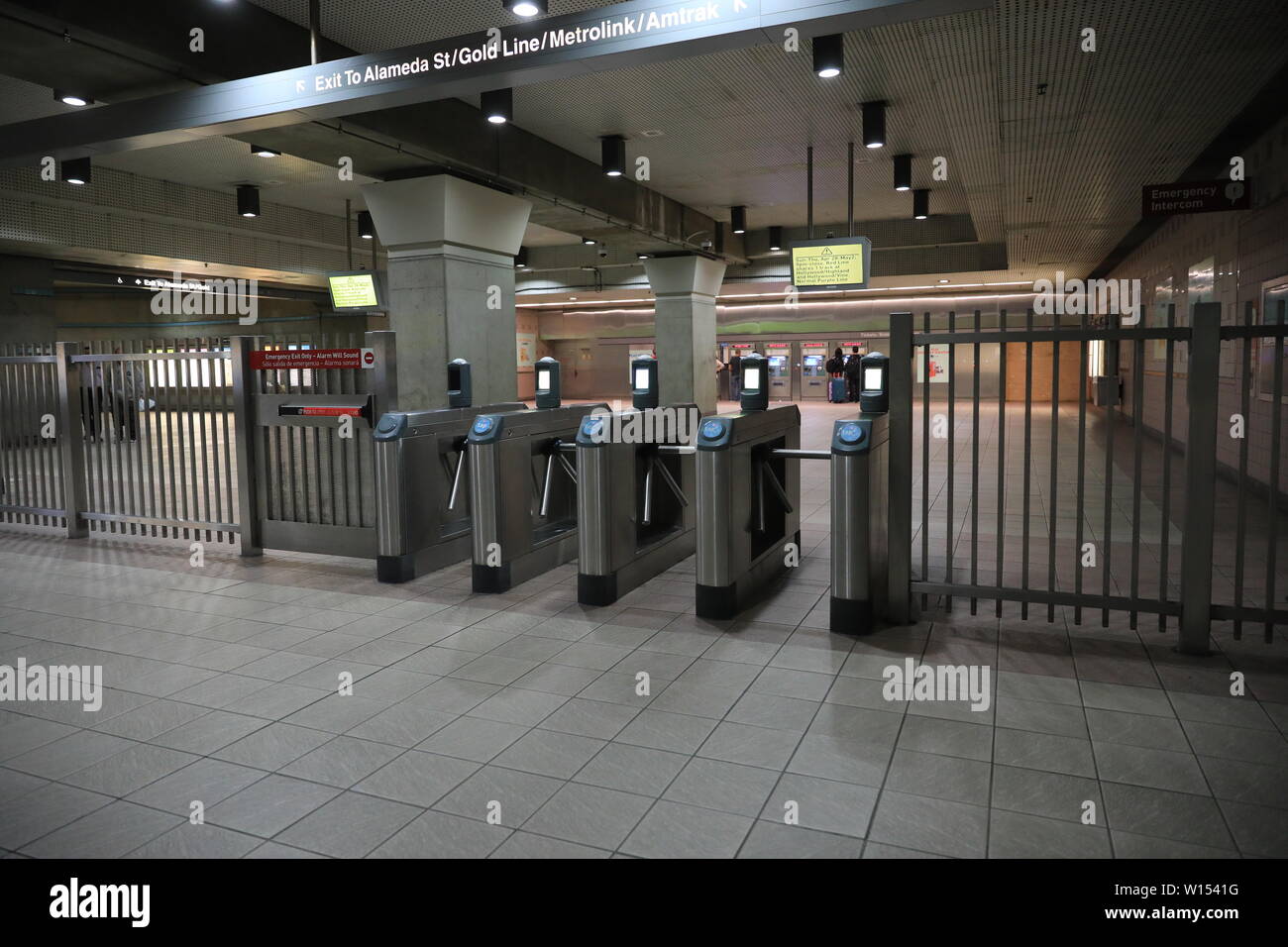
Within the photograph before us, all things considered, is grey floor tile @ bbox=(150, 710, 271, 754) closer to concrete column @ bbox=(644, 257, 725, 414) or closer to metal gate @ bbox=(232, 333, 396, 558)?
metal gate @ bbox=(232, 333, 396, 558)

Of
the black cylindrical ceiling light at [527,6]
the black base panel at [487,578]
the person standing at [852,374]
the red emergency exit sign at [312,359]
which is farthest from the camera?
the person standing at [852,374]

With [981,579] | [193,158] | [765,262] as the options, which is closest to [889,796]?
[981,579]

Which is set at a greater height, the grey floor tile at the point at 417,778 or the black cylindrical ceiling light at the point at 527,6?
the black cylindrical ceiling light at the point at 527,6

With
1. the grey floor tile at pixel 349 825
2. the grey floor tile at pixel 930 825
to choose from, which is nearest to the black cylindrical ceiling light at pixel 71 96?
the grey floor tile at pixel 349 825

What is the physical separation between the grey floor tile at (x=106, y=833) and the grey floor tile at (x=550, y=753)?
0.91 m

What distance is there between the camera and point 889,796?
2.39 m

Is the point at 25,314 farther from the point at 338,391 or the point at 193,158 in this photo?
the point at 338,391

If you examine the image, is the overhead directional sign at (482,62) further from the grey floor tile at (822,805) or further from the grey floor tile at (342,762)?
the grey floor tile at (342,762)

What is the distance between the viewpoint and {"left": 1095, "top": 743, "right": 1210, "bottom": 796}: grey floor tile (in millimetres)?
2422

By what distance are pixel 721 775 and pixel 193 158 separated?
9.93 meters

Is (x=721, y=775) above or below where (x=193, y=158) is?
below

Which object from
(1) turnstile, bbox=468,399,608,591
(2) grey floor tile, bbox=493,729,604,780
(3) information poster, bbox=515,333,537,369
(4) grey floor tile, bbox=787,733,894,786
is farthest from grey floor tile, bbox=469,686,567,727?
(3) information poster, bbox=515,333,537,369

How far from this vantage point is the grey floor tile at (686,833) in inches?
83.7

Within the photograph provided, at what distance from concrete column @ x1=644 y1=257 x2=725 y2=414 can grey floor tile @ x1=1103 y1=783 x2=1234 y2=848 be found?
11.2 m
